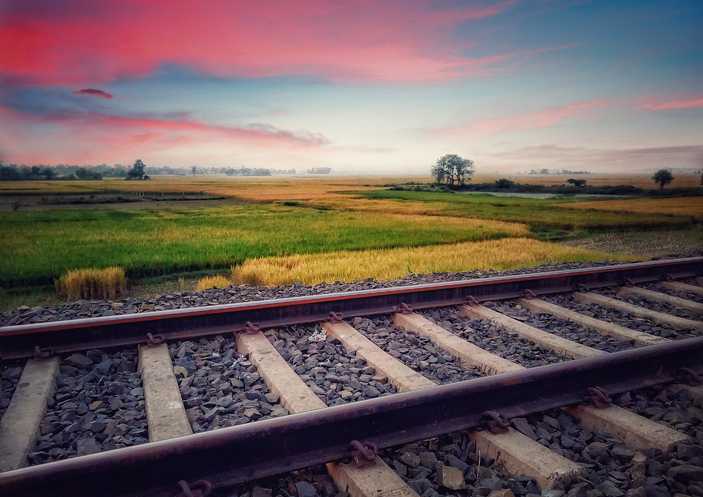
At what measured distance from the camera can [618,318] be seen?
5.11m

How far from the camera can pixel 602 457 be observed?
2500mm

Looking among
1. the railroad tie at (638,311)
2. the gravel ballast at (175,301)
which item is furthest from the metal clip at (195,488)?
the railroad tie at (638,311)

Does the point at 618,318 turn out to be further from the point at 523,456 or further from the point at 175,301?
the point at 175,301

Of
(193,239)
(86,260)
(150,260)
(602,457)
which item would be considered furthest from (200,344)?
(193,239)

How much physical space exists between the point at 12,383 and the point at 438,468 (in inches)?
117

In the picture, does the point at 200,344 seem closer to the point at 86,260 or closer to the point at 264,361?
the point at 264,361

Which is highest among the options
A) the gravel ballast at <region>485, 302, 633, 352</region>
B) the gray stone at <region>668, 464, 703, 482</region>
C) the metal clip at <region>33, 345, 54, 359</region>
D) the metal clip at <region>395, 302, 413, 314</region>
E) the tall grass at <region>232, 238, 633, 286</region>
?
the metal clip at <region>395, 302, 413, 314</region>

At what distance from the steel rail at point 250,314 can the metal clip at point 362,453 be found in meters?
2.11

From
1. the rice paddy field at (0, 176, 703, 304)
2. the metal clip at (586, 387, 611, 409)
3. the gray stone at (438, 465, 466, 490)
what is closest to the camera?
the gray stone at (438, 465, 466, 490)

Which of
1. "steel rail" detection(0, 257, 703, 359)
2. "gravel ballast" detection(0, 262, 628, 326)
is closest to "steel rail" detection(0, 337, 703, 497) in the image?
"steel rail" detection(0, 257, 703, 359)

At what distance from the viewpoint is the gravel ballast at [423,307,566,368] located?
3.87m

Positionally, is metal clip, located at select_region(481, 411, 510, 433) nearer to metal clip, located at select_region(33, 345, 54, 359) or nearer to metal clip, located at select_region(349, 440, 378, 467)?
metal clip, located at select_region(349, 440, 378, 467)

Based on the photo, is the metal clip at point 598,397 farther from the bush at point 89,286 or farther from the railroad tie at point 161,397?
the bush at point 89,286

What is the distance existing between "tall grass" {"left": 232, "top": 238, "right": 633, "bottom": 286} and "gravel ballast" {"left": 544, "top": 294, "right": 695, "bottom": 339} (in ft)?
9.44
